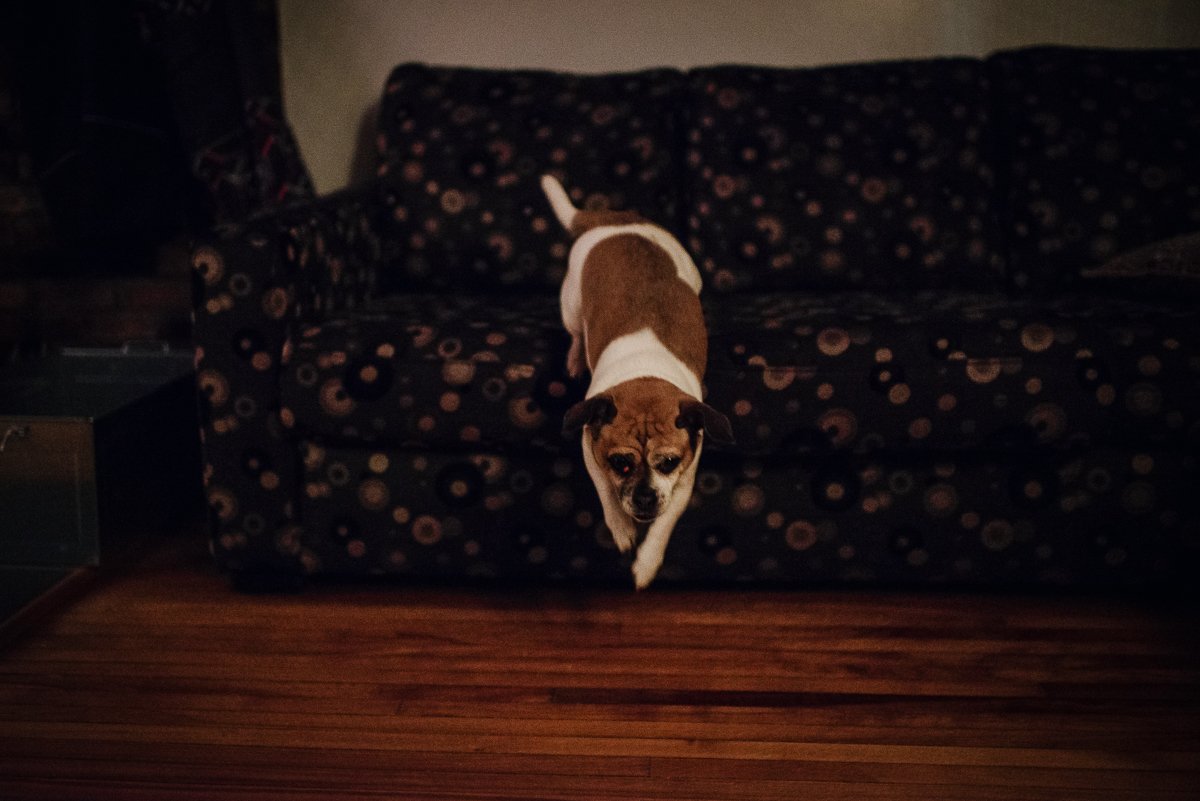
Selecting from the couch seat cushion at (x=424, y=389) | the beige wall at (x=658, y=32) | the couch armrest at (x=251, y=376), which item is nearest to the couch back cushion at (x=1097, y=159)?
the beige wall at (x=658, y=32)

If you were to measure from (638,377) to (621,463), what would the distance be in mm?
156

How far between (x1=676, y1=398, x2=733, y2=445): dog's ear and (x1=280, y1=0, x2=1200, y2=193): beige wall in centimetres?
168

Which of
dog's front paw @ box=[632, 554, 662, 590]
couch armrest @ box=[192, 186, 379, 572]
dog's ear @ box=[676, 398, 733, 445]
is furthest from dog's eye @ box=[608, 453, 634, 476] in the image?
couch armrest @ box=[192, 186, 379, 572]

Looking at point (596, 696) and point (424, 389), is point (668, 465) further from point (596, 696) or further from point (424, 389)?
point (424, 389)

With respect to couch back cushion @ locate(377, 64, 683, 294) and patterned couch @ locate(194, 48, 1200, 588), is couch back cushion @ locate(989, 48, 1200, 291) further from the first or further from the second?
couch back cushion @ locate(377, 64, 683, 294)

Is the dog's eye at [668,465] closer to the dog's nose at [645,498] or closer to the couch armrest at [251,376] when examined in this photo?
the dog's nose at [645,498]

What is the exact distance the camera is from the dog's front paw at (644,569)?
1.72 meters

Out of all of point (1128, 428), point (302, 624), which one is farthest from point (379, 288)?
point (1128, 428)

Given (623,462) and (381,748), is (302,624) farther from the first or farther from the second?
(623,462)

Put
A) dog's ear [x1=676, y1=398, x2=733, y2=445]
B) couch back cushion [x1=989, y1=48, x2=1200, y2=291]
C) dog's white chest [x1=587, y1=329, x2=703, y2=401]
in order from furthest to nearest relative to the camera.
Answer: couch back cushion [x1=989, y1=48, x2=1200, y2=291] → dog's white chest [x1=587, y1=329, x2=703, y2=401] → dog's ear [x1=676, y1=398, x2=733, y2=445]

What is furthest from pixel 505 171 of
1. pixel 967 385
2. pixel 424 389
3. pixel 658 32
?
pixel 967 385

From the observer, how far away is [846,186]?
7.99 feet

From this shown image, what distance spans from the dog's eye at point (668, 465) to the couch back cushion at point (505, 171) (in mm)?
1010

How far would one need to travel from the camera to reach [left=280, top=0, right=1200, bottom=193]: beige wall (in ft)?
9.14
